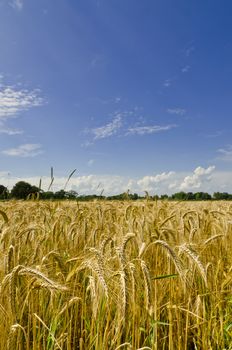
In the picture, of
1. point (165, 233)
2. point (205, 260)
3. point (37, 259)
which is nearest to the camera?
point (37, 259)

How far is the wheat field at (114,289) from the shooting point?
5.48ft

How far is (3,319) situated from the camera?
1.84 m

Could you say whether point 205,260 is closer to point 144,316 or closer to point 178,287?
point 178,287

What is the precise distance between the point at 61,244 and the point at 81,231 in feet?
0.82

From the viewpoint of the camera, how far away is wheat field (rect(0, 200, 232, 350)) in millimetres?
1670

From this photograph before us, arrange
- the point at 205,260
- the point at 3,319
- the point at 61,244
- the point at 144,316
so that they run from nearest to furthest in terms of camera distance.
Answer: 1. the point at 3,319
2. the point at 144,316
3. the point at 205,260
4. the point at 61,244

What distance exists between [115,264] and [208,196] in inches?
2107

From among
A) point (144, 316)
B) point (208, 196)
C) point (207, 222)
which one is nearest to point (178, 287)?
point (144, 316)

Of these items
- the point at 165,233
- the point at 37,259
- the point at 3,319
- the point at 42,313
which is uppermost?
the point at 165,233

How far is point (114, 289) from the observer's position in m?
1.85

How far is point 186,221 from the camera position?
14.0 ft

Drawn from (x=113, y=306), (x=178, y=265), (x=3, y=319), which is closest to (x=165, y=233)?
(x=113, y=306)

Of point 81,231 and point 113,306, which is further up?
point 81,231

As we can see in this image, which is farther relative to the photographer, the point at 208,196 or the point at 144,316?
the point at 208,196
